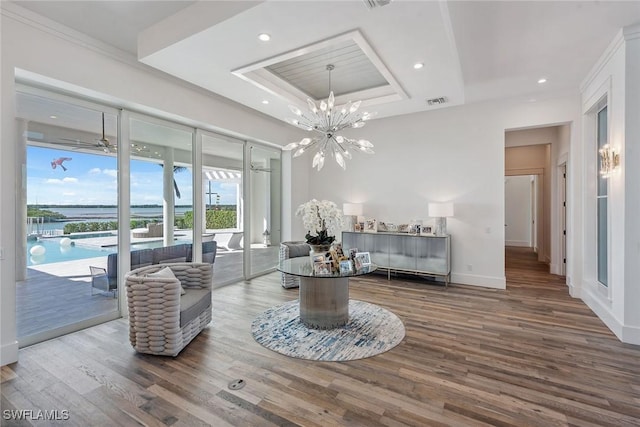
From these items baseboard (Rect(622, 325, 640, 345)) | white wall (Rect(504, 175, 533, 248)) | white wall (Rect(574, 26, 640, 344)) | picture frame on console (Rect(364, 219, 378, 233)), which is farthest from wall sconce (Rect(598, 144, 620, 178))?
white wall (Rect(504, 175, 533, 248))

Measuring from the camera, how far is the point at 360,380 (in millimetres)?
2541

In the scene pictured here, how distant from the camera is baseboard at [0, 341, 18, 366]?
2.79m

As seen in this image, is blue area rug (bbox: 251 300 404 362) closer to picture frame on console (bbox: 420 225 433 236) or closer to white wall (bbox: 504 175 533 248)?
picture frame on console (bbox: 420 225 433 236)

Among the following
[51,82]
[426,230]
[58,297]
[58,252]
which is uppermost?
[51,82]

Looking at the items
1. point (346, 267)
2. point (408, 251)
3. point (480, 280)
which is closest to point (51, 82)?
point (346, 267)

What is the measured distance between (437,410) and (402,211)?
453cm

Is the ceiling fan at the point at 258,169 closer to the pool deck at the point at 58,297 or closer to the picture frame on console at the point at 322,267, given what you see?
the pool deck at the point at 58,297

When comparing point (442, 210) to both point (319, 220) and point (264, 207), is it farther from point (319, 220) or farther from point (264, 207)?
point (264, 207)

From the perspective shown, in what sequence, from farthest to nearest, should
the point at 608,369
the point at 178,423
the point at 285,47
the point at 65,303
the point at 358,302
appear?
the point at 358,302
the point at 65,303
the point at 285,47
the point at 608,369
the point at 178,423

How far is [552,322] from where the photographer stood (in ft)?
12.5

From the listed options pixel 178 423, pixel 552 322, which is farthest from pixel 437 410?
pixel 552 322

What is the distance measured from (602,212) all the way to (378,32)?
4.24 m

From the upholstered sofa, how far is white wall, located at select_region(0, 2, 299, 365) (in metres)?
1.07

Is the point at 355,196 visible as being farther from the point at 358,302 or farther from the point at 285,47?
the point at 285,47
